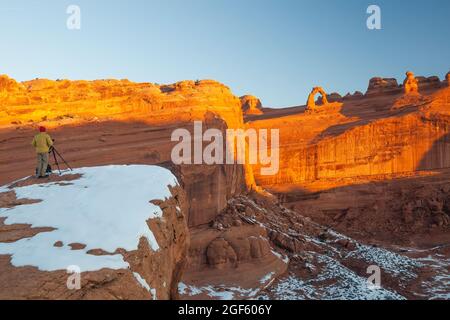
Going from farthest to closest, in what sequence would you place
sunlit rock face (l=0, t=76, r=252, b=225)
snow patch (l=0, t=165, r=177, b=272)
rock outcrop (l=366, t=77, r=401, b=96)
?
rock outcrop (l=366, t=77, r=401, b=96) → sunlit rock face (l=0, t=76, r=252, b=225) → snow patch (l=0, t=165, r=177, b=272)

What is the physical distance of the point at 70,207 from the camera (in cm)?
800

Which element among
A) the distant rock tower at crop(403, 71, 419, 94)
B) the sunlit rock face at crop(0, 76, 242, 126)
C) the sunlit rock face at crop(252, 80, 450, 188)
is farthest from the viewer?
the distant rock tower at crop(403, 71, 419, 94)

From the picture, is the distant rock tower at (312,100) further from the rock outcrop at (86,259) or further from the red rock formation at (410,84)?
the rock outcrop at (86,259)

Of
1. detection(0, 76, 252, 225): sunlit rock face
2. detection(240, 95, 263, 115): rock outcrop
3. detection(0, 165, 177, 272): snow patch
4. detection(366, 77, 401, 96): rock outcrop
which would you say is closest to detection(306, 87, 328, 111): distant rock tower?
detection(366, 77, 401, 96): rock outcrop

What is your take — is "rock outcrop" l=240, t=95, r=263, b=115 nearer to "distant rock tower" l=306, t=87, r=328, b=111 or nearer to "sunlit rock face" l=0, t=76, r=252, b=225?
"distant rock tower" l=306, t=87, r=328, b=111

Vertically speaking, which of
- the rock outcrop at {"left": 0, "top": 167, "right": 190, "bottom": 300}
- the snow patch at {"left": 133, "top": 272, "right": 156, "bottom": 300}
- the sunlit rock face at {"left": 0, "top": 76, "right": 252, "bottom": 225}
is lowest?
the snow patch at {"left": 133, "top": 272, "right": 156, "bottom": 300}

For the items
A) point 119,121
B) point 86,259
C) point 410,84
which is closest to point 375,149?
point 410,84

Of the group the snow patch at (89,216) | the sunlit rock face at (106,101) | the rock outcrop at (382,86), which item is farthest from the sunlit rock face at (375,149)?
the snow patch at (89,216)

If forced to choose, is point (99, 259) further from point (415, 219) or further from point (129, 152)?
point (415, 219)

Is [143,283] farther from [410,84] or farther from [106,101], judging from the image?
[410,84]

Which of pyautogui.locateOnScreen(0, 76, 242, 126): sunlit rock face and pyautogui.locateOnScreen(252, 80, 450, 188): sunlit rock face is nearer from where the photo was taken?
pyautogui.locateOnScreen(0, 76, 242, 126): sunlit rock face

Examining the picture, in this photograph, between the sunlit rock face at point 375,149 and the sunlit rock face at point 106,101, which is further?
the sunlit rock face at point 375,149

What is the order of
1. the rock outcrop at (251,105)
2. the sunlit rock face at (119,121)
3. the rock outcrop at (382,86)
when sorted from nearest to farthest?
1. the sunlit rock face at (119,121)
2. the rock outcrop at (382,86)
3. the rock outcrop at (251,105)
